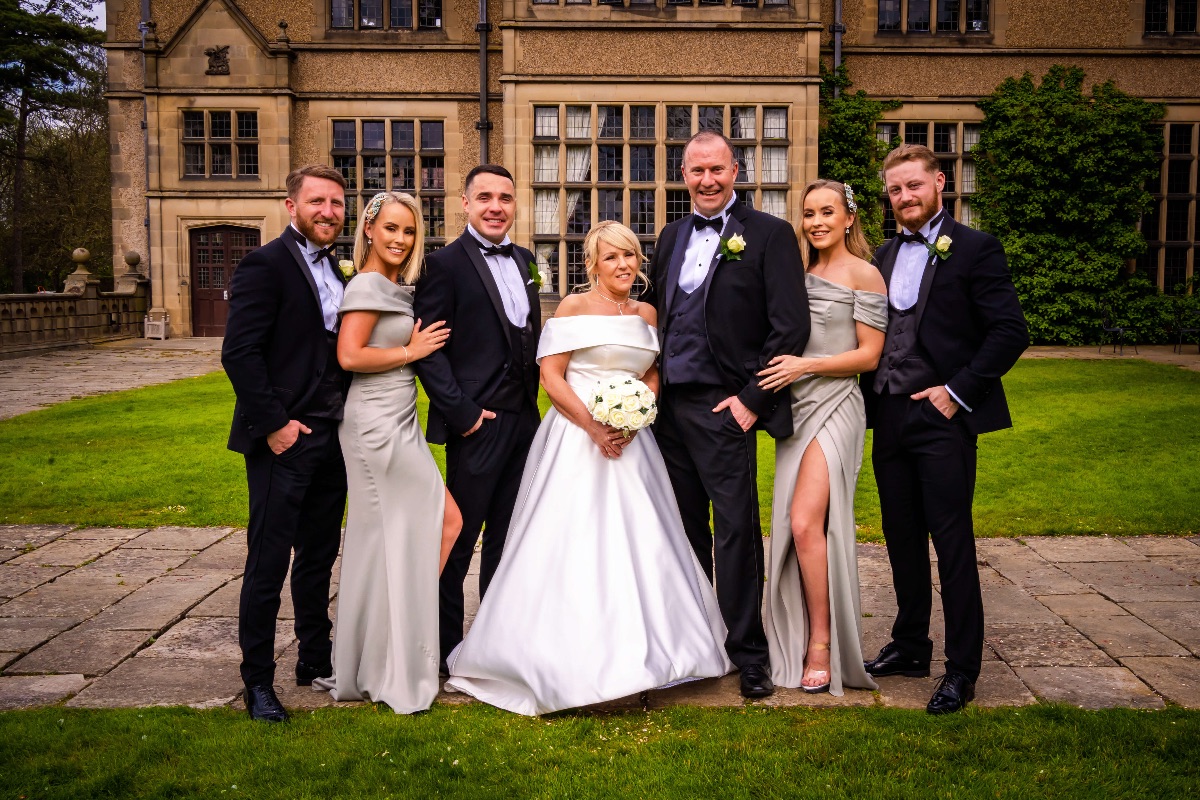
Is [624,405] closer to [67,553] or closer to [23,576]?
[23,576]

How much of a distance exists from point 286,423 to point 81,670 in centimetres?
172

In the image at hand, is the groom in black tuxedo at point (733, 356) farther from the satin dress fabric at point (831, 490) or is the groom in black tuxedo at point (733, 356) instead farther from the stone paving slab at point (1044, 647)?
the stone paving slab at point (1044, 647)

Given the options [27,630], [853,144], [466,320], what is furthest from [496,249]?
[853,144]

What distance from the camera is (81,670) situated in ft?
15.8

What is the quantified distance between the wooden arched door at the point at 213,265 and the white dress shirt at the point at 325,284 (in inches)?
749

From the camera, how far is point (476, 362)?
15.4 feet

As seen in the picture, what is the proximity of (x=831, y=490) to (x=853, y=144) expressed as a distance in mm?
17589

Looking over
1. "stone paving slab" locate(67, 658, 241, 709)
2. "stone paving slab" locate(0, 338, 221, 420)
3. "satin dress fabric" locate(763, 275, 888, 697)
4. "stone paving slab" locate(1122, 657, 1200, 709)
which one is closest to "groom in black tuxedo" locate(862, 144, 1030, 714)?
"satin dress fabric" locate(763, 275, 888, 697)

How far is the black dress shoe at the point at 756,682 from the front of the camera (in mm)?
4414

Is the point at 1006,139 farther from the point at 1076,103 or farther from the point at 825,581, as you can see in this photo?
the point at 825,581

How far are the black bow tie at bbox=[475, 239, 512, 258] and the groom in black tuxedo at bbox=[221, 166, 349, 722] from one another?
64cm

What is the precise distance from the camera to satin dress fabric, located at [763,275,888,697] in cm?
448

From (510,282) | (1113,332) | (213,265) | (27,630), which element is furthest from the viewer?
(213,265)

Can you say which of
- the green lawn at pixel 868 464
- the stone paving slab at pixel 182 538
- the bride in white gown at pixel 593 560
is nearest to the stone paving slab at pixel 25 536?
the green lawn at pixel 868 464
